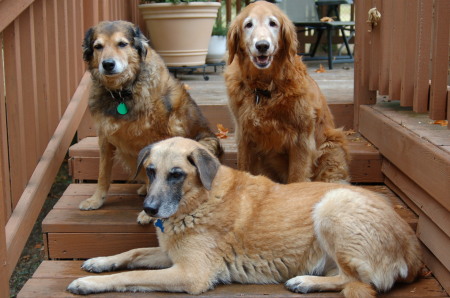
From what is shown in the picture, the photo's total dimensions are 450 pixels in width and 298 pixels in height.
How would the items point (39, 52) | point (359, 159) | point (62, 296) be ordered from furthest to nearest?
point (359, 159), point (39, 52), point (62, 296)

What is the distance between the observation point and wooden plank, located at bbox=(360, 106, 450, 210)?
3402mm

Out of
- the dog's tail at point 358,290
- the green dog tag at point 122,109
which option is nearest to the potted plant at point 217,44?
the green dog tag at point 122,109

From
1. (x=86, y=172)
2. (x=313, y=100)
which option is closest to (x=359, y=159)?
(x=313, y=100)

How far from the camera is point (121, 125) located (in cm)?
424

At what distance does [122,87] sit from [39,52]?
80 cm

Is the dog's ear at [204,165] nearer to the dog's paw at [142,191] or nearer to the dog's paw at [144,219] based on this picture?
the dog's paw at [144,219]

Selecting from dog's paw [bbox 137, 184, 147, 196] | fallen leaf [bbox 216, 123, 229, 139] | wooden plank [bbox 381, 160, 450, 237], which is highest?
fallen leaf [bbox 216, 123, 229, 139]

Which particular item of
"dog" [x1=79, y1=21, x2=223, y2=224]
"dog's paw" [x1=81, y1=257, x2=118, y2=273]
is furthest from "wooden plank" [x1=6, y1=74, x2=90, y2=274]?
"dog's paw" [x1=81, y1=257, x2=118, y2=273]

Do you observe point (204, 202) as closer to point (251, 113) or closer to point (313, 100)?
point (251, 113)

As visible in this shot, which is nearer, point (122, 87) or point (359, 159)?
point (122, 87)

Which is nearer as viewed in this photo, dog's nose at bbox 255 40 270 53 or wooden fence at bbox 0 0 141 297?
wooden fence at bbox 0 0 141 297

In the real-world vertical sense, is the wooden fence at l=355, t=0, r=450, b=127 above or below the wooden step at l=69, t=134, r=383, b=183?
above

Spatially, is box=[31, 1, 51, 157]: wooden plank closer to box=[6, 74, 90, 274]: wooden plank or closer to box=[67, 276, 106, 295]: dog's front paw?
box=[6, 74, 90, 274]: wooden plank

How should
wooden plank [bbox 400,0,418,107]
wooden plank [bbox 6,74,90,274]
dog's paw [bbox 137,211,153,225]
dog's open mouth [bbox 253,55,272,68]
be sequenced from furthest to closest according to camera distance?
1. wooden plank [bbox 400,0,418,107]
2. dog's open mouth [bbox 253,55,272,68]
3. dog's paw [bbox 137,211,153,225]
4. wooden plank [bbox 6,74,90,274]
